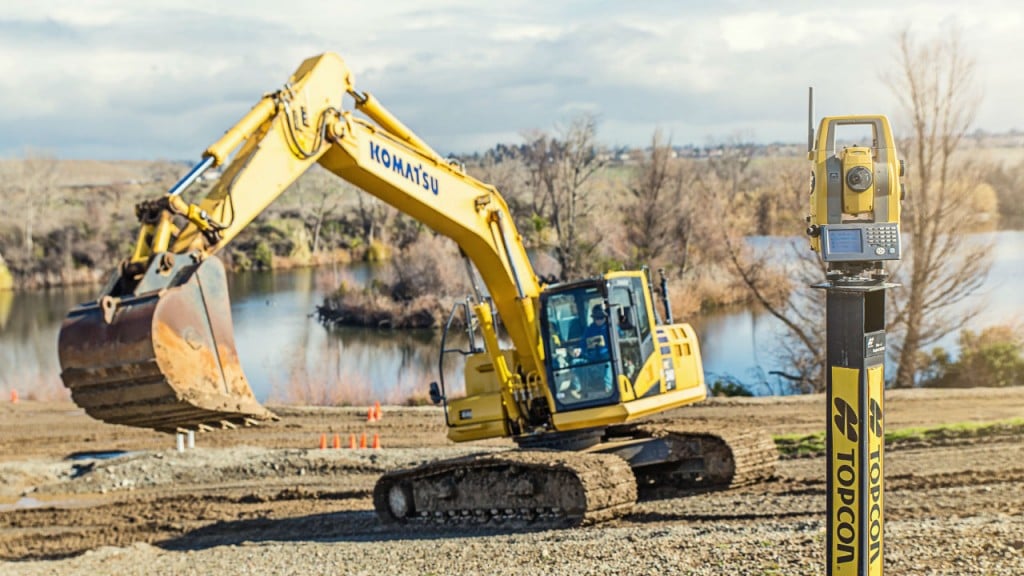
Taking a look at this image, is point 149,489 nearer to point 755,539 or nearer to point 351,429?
point 351,429

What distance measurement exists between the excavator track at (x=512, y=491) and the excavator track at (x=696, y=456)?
4.53 feet

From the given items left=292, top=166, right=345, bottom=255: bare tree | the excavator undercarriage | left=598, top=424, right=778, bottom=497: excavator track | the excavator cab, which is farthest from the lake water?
the excavator cab

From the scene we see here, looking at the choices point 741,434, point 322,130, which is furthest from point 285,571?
point 741,434

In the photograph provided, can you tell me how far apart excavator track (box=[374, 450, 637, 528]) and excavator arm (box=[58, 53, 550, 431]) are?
107 cm

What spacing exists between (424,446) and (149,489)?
4704 mm

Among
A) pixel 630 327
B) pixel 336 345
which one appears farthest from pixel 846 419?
pixel 336 345

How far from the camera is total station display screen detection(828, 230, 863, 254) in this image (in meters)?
5.79

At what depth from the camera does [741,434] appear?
46.0 ft

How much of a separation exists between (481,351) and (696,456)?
2.90m

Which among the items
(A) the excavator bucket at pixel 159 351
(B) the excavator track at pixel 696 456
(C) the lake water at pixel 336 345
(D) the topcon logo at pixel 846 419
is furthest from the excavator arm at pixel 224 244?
(C) the lake water at pixel 336 345

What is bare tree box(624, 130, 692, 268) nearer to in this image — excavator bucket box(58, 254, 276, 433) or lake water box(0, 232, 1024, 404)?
lake water box(0, 232, 1024, 404)

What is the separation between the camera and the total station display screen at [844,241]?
579 cm

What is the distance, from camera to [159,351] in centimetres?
849

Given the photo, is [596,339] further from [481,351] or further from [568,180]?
[568,180]
